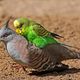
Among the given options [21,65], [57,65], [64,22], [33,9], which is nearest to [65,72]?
[57,65]

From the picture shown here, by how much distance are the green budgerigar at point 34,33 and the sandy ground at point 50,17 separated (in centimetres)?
47

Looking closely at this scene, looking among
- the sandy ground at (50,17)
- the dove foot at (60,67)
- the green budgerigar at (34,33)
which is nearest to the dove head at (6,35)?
the green budgerigar at (34,33)

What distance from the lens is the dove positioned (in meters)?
7.53

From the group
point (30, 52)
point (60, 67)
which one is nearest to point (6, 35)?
point (30, 52)

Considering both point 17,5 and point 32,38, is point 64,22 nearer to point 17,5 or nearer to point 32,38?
point 17,5

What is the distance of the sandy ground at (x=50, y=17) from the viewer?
7.96 metres

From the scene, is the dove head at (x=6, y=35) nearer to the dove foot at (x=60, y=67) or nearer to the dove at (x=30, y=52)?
the dove at (x=30, y=52)

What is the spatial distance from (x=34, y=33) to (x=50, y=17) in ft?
14.3

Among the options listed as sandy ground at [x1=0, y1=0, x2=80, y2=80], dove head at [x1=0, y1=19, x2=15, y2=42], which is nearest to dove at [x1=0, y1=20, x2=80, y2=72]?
dove head at [x1=0, y1=19, x2=15, y2=42]

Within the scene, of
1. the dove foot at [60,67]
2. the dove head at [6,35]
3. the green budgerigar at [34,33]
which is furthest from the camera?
the dove foot at [60,67]

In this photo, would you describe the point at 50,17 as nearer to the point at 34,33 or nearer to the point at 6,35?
the point at 34,33

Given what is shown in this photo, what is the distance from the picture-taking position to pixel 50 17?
12.3m

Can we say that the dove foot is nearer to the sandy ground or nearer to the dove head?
the sandy ground

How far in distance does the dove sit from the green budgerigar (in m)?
0.08
